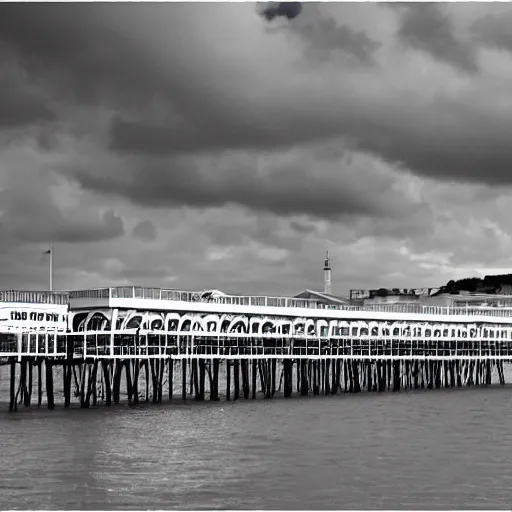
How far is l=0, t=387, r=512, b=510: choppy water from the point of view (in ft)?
111

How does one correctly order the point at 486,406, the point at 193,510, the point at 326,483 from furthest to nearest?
1. the point at 486,406
2. the point at 326,483
3. the point at 193,510

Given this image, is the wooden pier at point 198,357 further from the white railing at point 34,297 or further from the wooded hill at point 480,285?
the wooded hill at point 480,285

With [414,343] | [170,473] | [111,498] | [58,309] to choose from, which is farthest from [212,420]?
[414,343]

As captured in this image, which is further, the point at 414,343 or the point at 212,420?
the point at 414,343

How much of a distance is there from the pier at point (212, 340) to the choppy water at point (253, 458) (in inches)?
190

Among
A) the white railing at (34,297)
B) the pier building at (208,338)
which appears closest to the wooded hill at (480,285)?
the pier building at (208,338)

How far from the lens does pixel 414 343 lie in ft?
327

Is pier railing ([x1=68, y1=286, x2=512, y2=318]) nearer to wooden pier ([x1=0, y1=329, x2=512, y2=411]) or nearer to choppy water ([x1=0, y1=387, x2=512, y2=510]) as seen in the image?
wooden pier ([x1=0, y1=329, x2=512, y2=411])

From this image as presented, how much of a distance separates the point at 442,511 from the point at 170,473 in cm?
1082

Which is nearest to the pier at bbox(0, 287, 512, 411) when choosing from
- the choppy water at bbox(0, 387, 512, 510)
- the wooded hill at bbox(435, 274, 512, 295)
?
the choppy water at bbox(0, 387, 512, 510)

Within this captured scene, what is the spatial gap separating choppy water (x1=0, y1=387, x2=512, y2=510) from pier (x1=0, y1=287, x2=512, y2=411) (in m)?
4.81

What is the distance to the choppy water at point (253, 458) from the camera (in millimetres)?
33844

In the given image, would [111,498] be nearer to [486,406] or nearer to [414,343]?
[486,406]

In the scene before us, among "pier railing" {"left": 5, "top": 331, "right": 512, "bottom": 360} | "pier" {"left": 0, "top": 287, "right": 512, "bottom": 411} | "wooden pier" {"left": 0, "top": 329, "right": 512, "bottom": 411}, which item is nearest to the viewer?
"wooden pier" {"left": 0, "top": 329, "right": 512, "bottom": 411}
